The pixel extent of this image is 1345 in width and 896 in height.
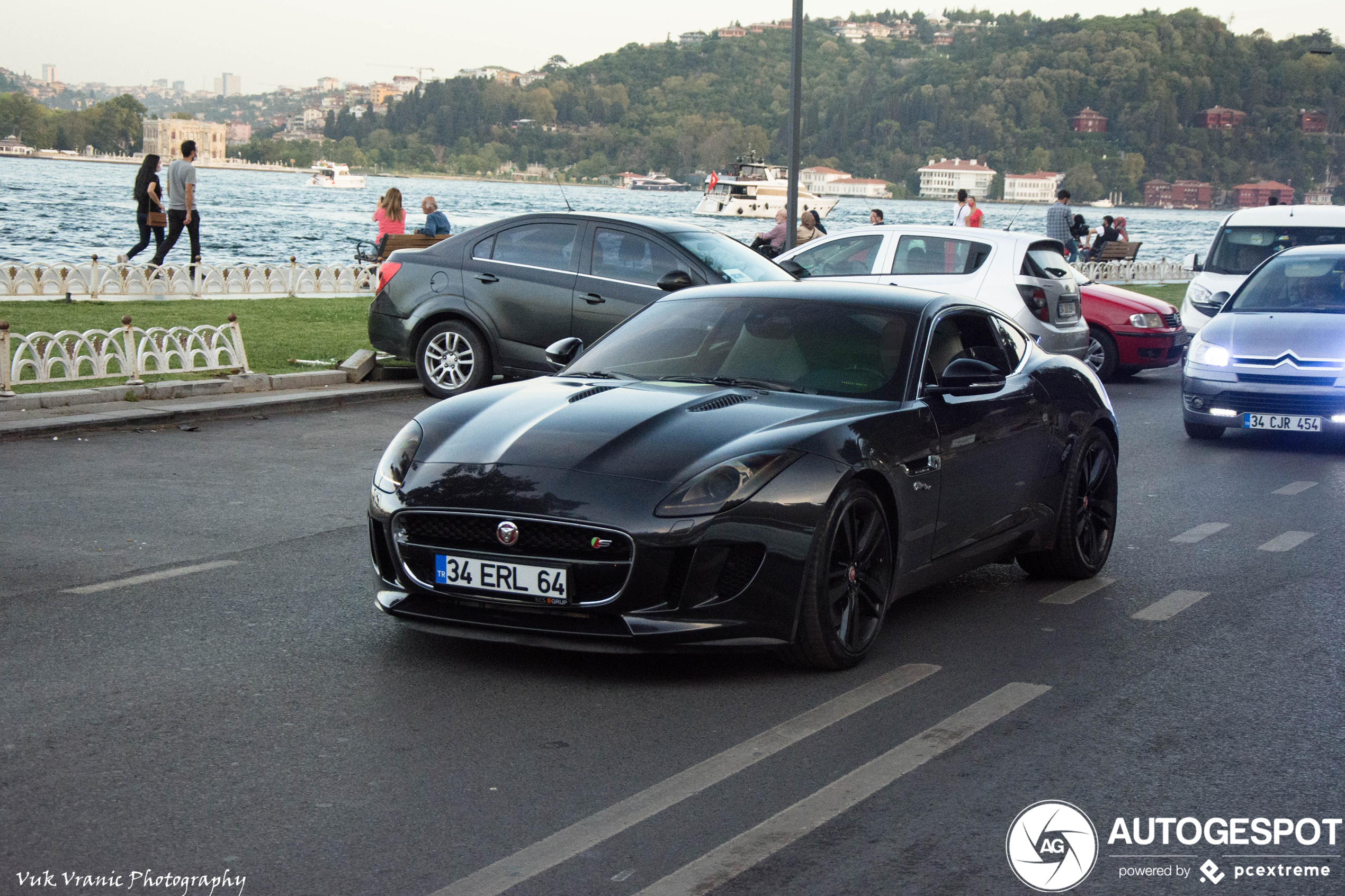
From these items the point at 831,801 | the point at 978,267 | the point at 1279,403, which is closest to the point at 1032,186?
the point at 978,267

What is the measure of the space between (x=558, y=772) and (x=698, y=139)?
497 feet

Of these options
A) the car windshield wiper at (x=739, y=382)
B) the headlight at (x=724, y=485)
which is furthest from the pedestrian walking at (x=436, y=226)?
the headlight at (x=724, y=485)

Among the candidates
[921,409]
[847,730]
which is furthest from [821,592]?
[921,409]

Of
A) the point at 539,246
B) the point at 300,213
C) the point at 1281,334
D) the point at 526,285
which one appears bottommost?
the point at 300,213

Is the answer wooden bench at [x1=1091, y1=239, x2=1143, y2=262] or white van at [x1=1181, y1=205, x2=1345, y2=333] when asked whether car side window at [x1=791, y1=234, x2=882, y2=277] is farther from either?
wooden bench at [x1=1091, y1=239, x2=1143, y2=262]

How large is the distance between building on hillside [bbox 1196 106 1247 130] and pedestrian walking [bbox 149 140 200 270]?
149 metres

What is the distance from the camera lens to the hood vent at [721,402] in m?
5.86

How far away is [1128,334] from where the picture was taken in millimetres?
17578

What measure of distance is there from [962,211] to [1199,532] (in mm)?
18266

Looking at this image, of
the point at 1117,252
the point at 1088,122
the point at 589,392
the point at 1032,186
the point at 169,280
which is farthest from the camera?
the point at 1032,186

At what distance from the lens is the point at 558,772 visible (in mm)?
4457

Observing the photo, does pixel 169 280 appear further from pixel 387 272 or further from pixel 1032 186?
pixel 1032 186

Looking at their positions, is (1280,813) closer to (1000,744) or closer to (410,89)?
(1000,744)

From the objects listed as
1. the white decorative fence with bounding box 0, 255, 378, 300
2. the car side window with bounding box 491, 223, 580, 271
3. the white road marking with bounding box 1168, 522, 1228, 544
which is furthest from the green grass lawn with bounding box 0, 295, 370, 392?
the white road marking with bounding box 1168, 522, 1228, 544
